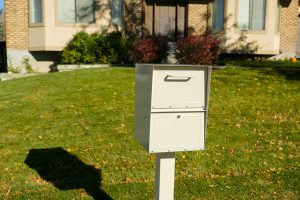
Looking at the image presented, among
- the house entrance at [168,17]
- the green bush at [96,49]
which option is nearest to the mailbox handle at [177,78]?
the green bush at [96,49]

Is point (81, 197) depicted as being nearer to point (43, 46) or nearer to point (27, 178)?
point (27, 178)

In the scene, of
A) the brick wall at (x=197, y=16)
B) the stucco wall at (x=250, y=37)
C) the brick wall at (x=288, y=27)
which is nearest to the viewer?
the stucco wall at (x=250, y=37)

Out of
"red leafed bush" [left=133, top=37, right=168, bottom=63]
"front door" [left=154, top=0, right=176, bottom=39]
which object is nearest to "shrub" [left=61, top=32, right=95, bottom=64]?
"red leafed bush" [left=133, top=37, right=168, bottom=63]

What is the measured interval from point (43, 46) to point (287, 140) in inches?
543

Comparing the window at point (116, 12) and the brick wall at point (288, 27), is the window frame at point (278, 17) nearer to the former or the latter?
the brick wall at point (288, 27)

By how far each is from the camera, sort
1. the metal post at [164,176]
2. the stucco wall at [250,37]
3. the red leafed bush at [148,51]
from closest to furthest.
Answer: the metal post at [164,176] → the red leafed bush at [148,51] → the stucco wall at [250,37]

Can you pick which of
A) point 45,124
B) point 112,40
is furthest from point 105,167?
point 112,40

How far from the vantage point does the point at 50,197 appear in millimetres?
5090

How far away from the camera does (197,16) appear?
21.2 metres

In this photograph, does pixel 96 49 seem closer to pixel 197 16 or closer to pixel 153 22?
pixel 153 22

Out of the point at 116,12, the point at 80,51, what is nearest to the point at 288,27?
the point at 116,12

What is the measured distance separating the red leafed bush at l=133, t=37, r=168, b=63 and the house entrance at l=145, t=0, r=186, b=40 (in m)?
4.43

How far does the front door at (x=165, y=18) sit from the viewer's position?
70.8 feet

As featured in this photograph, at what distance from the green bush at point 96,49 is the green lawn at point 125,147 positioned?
5.64 metres
